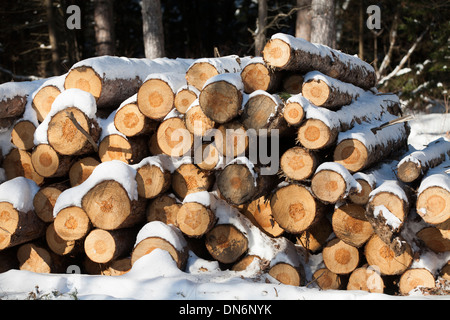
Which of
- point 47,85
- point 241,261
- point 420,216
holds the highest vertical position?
point 47,85

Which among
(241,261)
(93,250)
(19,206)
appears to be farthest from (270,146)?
(19,206)

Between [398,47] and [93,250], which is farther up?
[398,47]

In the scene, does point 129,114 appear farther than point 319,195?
Yes

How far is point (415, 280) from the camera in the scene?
3822 millimetres

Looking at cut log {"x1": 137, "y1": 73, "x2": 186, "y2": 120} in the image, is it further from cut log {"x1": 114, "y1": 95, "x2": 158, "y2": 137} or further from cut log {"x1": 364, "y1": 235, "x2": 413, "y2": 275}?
→ cut log {"x1": 364, "y1": 235, "x2": 413, "y2": 275}

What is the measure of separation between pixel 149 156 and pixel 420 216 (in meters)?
2.85

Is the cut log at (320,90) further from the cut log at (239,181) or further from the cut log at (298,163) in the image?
the cut log at (239,181)

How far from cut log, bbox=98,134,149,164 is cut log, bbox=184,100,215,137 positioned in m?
0.76

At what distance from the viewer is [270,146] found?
4152mm

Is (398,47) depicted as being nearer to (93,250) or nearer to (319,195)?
(319,195)

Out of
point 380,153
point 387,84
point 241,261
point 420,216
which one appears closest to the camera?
point 420,216

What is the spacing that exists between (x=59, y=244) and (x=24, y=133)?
135 centimetres

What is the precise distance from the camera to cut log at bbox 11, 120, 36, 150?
4707 mm

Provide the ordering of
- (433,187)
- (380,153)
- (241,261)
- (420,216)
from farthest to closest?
(380,153), (241,261), (420,216), (433,187)
